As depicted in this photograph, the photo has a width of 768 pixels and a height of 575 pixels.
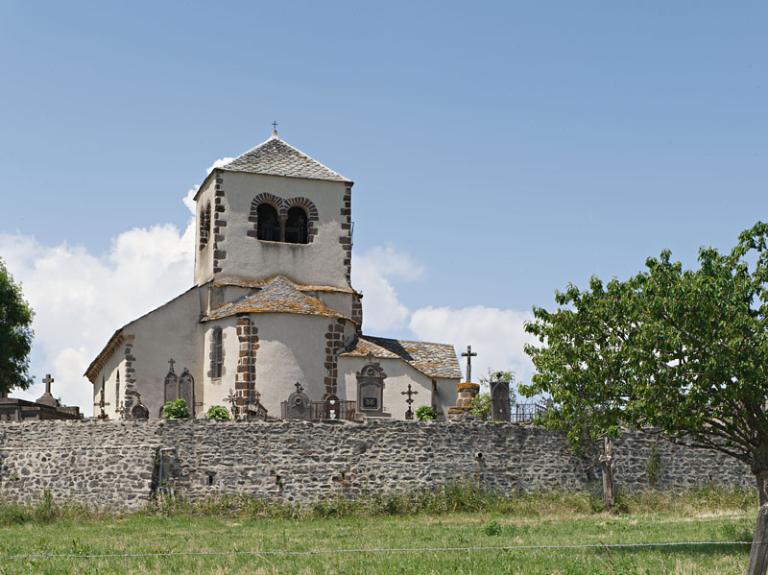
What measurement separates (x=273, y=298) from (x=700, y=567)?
24516 millimetres

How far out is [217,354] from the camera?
39.8 m

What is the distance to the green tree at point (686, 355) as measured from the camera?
18906 mm

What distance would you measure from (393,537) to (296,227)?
23.7 meters

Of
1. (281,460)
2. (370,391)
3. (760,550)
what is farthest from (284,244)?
(760,550)

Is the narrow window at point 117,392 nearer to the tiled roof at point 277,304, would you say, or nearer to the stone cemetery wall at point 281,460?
the tiled roof at point 277,304

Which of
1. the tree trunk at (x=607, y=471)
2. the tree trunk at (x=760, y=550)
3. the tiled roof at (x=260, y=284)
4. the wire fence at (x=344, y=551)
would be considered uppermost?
the tiled roof at (x=260, y=284)

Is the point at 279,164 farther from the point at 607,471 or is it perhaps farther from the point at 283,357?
the point at 607,471

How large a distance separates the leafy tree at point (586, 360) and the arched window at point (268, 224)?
23.2 metres

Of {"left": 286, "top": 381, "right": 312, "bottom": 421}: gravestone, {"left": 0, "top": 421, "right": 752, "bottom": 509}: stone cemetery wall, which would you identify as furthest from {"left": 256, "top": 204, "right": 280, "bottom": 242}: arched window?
{"left": 0, "top": 421, "right": 752, "bottom": 509}: stone cemetery wall

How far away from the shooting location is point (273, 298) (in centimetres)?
3928

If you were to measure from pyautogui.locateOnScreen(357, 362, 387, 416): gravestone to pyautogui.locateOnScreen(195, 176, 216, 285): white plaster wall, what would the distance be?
758 cm

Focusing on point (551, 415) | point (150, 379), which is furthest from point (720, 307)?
point (150, 379)

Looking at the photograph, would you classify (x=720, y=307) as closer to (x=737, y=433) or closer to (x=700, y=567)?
(x=737, y=433)

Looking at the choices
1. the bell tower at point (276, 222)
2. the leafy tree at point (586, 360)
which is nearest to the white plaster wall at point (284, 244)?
the bell tower at point (276, 222)
